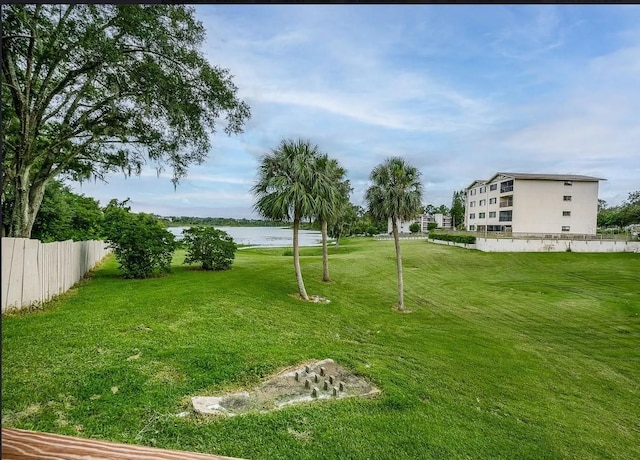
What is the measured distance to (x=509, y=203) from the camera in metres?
21.0

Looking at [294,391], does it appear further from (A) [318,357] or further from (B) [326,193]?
(B) [326,193]

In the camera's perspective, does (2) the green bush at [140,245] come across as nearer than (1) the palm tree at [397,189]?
Yes

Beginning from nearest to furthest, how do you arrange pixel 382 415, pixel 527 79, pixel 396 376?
pixel 382 415 < pixel 527 79 < pixel 396 376

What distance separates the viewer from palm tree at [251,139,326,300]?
5.61 meters

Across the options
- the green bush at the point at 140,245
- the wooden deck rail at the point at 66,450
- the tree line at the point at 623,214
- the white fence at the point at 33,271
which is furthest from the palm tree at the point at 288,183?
the tree line at the point at 623,214

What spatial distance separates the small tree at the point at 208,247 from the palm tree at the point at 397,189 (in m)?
3.60

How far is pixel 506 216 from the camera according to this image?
21.1 meters

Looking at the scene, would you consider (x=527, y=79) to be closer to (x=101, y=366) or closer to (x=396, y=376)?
(x=396, y=376)

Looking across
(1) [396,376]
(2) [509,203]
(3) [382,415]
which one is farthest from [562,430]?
(2) [509,203]

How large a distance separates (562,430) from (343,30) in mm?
3231

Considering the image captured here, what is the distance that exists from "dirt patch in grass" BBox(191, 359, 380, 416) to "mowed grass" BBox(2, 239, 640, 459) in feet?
0.34

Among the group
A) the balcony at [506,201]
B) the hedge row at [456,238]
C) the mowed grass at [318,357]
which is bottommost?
the mowed grass at [318,357]

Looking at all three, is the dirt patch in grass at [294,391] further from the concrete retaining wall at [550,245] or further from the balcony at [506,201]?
the balcony at [506,201]

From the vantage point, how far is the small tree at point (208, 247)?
736 cm
